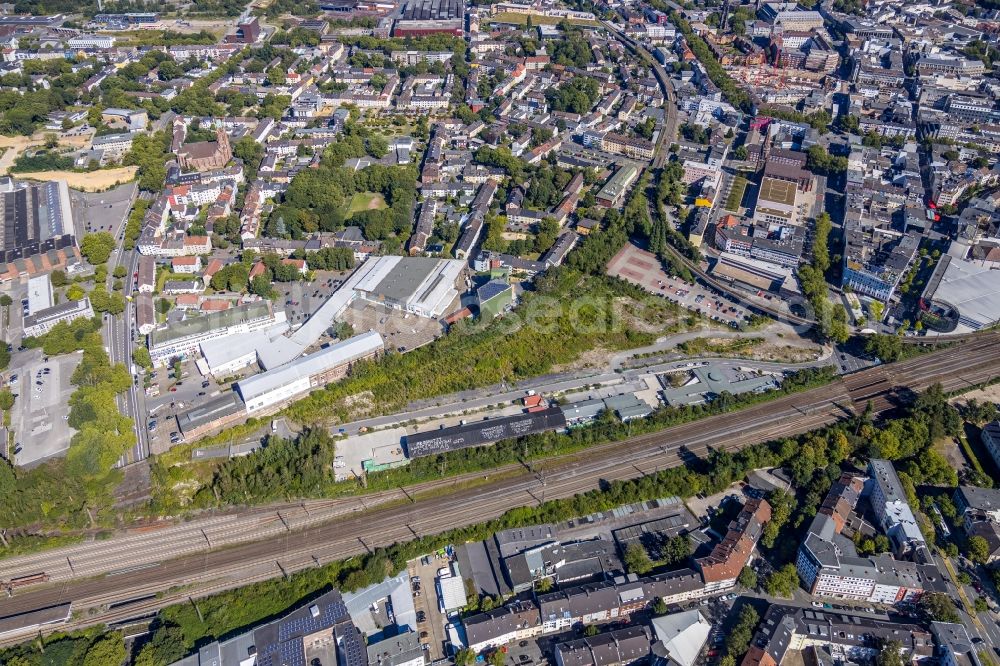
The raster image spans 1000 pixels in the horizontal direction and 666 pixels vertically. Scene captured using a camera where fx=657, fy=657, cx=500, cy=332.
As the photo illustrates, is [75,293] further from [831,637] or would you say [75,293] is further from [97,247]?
[831,637]

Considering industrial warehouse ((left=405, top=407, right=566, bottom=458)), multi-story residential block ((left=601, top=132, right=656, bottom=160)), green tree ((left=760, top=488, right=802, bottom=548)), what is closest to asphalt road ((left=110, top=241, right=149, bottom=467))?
industrial warehouse ((left=405, top=407, right=566, bottom=458))

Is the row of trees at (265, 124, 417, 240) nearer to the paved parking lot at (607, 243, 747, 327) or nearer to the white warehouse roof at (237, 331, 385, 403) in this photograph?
the white warehouse roof at (237, 331, 385, 403)

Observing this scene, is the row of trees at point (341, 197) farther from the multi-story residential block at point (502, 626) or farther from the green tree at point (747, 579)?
the green tree at point (747, 579)

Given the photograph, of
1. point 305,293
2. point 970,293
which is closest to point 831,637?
point 970,293

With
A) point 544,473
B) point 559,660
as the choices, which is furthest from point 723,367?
point 559,660

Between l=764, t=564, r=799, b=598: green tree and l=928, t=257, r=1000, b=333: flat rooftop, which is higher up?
l=928, t=257, r=1000, b=333: flat rooftop

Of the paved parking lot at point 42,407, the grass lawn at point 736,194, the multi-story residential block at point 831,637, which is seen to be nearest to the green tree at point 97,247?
the paved parking lot at point 42,407

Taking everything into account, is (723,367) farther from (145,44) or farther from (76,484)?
(145,44)
